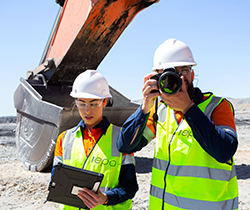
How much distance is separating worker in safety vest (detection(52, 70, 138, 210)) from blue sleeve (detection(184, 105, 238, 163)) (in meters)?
0.60

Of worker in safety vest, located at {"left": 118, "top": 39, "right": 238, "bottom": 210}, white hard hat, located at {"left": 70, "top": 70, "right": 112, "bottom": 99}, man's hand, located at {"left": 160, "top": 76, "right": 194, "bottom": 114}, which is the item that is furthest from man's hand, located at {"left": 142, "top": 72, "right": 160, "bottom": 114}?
white hard hat, located at {"left": 70, "top": 70, "right": 112, "bottom": 99}

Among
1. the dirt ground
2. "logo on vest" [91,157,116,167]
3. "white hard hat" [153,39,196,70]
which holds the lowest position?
the dirt ground

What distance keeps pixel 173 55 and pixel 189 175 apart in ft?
2.47

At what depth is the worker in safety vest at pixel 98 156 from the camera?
5.13ft

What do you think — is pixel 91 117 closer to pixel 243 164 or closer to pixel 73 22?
pixel 73 22

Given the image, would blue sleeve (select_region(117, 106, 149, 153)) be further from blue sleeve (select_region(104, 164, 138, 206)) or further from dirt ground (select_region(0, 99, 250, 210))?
dirt ground (select_region(0, 99, 250, 210))

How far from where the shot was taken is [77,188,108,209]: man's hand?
4.78ft

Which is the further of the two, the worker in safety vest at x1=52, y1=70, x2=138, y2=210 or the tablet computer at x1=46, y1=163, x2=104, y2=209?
the worker in safety vest at x1=52, y1=70, x2=138, y2=210

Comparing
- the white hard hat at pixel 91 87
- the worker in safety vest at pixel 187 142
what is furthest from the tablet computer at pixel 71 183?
the white hard hat at pixel 91 87

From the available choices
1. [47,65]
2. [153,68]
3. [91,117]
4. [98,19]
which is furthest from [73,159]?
[47,65]

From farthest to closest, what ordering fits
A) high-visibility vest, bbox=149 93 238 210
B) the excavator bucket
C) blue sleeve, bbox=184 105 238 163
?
the excavator bucket, high-visibility vest, bbox=149 93 238 210, blue sleeve, bbox=184 105 238 163

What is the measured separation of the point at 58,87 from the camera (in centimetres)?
531

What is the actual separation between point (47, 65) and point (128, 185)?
3955 millimetres

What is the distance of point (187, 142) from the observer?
146cm
